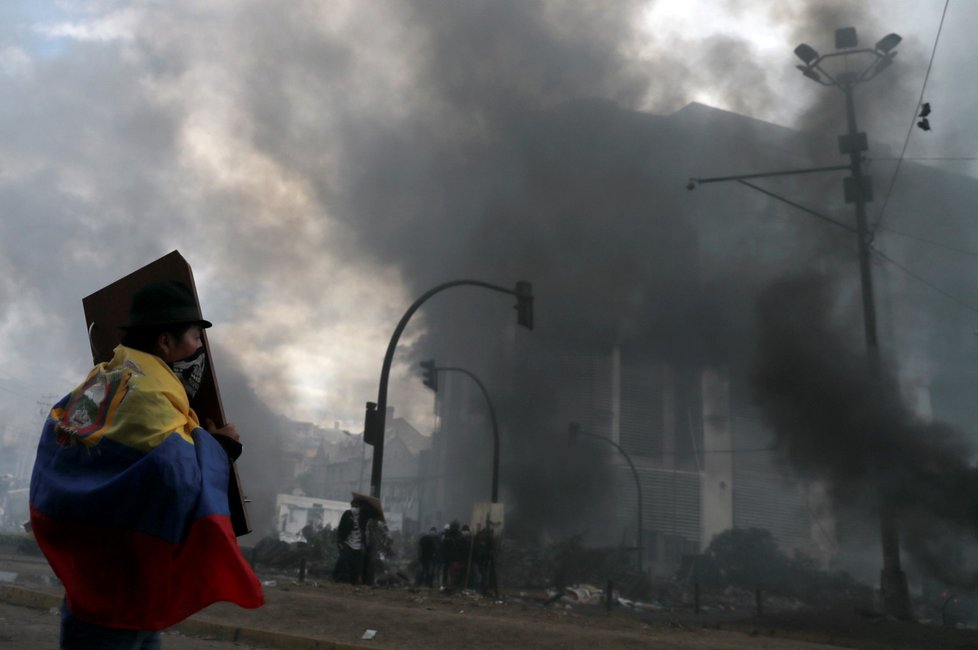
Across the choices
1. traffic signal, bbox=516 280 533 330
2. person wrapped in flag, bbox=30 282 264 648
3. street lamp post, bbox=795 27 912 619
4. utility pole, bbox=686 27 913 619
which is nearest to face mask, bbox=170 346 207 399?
person wrapped in flag, bbox=30 282 264 648

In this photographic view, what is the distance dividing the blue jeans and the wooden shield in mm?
302

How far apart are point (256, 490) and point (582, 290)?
14682 mm

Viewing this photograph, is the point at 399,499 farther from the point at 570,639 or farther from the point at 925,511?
the point at 570,639

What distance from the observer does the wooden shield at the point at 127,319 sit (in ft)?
6.22

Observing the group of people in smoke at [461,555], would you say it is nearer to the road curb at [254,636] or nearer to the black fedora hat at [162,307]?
the road curb at [254,636]

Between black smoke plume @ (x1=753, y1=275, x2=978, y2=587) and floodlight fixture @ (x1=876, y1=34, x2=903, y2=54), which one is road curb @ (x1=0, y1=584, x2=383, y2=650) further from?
floodlight fixture @ (x1=876, y1=34, x2=903, y2=54)

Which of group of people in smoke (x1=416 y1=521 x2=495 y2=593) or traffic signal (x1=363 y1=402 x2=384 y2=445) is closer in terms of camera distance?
traffic signal (x1=363 y1=402 x2=384 y2=445)

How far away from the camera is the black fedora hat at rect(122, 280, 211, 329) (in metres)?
1.83

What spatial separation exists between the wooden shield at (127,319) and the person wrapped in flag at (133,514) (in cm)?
25

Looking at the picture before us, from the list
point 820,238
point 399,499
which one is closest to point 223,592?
point 820,238

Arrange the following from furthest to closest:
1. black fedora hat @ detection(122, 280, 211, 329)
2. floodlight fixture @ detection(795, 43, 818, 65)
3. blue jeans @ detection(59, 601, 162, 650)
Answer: floodlight fixture @ detection(795, 43, 818, 65) < black fedora hat @ detection(122, 280, 211, 329) < blue jeans @ detection(59, 601, 162, 650)

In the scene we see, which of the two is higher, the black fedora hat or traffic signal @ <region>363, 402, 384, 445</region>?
traffic signal @ <region>363, 402, 384, 445</region>

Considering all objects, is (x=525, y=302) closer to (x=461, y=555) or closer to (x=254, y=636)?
(x=461, y=555)

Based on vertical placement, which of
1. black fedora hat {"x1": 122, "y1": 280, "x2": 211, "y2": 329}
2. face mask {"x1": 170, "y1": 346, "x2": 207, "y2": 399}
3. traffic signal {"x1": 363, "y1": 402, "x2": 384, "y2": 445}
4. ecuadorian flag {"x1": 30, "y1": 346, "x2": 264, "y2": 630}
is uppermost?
traffic signal {"x1": 363, "y1": 402, "x2": 384, "y2": 445}
